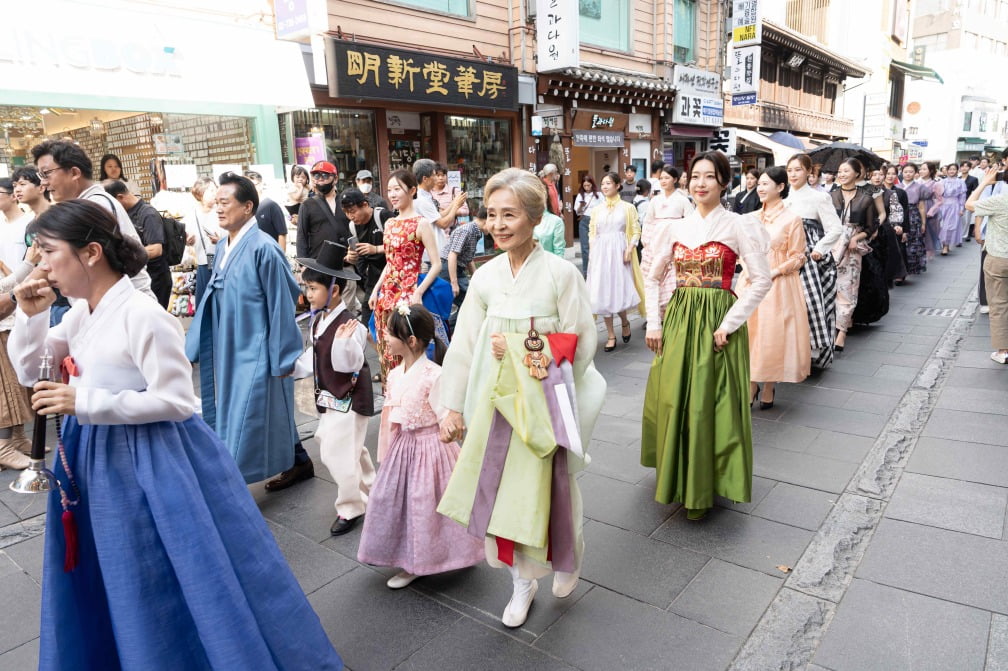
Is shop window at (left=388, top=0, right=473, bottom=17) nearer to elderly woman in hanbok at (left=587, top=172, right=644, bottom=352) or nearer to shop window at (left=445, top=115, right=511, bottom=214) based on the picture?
shop window at (left=445, top=115, right=511, bottom=214)

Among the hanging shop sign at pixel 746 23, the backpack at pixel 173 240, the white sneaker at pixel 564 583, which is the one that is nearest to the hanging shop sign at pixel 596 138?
the hanging shop sign at pixel 746 23

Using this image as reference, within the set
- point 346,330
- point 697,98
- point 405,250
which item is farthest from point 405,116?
point 697,98

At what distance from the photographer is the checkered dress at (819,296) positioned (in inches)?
230

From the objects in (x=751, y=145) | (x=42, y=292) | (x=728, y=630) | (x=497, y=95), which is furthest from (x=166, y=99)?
(x=751, y=145)

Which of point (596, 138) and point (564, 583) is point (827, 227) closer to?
point (564, 583)

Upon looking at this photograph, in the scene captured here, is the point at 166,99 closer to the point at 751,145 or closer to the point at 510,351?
the point at 510,351

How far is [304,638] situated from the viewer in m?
2.21

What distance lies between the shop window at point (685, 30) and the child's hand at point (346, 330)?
16.5 meters

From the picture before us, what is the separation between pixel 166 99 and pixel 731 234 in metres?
7.53

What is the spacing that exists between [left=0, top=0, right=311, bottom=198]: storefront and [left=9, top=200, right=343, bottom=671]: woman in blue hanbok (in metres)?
6.48

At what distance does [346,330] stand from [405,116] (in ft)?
30.3

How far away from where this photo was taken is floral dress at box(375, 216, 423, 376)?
4.82 meters

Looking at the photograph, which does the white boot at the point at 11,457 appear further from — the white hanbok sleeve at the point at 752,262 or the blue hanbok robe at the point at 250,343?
the white hanbok sleeve at the point at 752,262

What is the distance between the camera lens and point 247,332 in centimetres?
361
